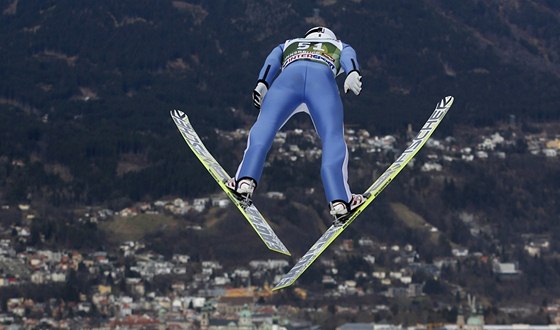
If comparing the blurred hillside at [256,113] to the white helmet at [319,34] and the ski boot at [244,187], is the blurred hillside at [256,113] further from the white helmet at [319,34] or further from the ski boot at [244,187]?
the ski boot at [244,187]

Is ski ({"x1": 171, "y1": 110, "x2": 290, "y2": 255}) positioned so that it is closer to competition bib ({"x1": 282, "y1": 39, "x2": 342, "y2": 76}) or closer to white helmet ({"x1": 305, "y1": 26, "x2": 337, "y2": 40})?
competition bib ({"x1": 282, "y1": 39, "x2": 342, "y2": 76})

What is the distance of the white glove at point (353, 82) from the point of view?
27.0 meters

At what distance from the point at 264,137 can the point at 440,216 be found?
107 metres

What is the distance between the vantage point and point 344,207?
26578mm

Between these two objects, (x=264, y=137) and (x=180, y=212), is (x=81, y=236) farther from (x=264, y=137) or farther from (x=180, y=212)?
(x=264, y=137)

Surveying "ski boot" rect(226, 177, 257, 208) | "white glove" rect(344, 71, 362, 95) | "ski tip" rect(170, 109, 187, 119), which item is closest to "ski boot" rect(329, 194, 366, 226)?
"ski boot" rect(226, 177, 257, 208)

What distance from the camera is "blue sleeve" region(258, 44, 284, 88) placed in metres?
27.3

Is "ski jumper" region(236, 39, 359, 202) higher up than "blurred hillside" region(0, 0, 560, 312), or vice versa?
"blurred hillside" region(0, 0, 560, 312)

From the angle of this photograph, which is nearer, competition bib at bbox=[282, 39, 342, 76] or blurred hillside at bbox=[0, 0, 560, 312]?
competition bib at bbox=[282, 39, 342, 76]

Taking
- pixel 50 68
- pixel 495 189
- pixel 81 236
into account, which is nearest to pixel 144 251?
pixel 81 236

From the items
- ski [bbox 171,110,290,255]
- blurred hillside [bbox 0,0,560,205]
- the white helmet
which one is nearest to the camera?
ski [bbox 171,110,290,255]

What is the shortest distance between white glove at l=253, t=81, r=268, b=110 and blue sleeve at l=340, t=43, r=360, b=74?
960 millimetres

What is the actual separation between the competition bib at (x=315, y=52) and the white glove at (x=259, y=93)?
1.45 feet

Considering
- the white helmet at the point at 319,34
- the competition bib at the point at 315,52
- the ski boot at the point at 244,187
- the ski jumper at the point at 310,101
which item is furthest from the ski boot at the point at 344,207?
the white helmet at the point at 319,34
